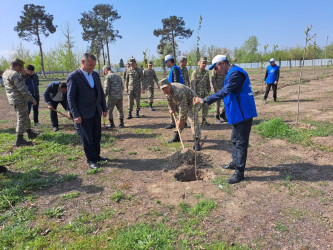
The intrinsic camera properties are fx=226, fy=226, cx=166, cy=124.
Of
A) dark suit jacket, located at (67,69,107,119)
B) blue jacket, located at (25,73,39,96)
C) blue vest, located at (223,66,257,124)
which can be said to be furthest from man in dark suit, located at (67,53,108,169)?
blue jacket, located at (25,73,39,96)

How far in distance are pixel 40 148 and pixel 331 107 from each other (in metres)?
10.4

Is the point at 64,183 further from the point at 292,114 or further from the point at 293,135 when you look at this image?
the point at 292,114

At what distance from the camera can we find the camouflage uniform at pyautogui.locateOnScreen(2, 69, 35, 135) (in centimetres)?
546

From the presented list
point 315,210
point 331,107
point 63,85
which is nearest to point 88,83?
point 63,85

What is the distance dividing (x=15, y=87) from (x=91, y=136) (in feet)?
9.01

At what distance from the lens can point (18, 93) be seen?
5637 millimetres

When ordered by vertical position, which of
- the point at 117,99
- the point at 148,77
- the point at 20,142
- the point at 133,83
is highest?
the point at 148,77

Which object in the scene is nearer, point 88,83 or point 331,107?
point 88,83

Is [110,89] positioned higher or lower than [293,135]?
higher

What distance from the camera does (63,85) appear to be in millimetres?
6223

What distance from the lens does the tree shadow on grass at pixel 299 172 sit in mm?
3971

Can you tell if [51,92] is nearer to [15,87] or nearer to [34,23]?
[15,87]

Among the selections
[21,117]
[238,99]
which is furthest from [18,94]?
[238,99]

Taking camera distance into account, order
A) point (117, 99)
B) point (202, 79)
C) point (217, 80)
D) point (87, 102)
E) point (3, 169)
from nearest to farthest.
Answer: point (87, 102) < point (3, 169) < point (202, 79) < point (117, 99) < point (217, 80)
